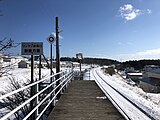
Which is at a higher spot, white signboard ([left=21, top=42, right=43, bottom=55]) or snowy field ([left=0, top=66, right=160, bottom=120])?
white signboard ([left=21, top=42, right=43, bottom=55])

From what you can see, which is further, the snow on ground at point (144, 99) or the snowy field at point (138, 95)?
the snowy field at point (138, 95)

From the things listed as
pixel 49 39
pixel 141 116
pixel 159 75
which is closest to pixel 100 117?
pixel 141 116

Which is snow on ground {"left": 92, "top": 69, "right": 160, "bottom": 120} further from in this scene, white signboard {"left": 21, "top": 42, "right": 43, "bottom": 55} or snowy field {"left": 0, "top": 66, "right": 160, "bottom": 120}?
white signboard {"left": 21, "top": 42, "right": 43, "bottom": 55}

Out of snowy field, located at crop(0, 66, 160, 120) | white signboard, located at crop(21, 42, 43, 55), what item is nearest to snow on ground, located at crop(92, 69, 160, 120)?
snowy field, located at crop(0, 66, 160, 120)

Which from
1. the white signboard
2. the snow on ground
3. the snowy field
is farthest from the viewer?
the snowy field

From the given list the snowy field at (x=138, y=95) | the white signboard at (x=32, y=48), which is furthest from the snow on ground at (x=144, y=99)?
the white signboard at (x=32, y=48)

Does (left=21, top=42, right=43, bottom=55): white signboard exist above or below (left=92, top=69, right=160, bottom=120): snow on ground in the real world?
above

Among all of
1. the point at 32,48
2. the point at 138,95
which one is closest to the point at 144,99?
Answer: the point at 138,95

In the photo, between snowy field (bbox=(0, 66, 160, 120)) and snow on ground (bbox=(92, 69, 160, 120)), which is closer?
→ snow on ground (bbox=(92, 69, 160, 120))

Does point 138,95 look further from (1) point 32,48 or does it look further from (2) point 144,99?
(1) point 32,48

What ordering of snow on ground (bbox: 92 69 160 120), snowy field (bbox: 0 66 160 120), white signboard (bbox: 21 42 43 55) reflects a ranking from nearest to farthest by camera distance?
1. white signboard (bbox: 21 42 43 55)
2. snow on ground (bbox: 92 69 160 120)
3. snowy field (bbox: 0 66 160 120)

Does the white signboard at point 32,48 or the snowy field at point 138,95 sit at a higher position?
the white signboard at point 32,48

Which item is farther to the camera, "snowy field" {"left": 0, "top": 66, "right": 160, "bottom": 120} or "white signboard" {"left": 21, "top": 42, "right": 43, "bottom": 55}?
"snowy field" {"left": 0, "top": 66, "right": 160, "bottom": 120}

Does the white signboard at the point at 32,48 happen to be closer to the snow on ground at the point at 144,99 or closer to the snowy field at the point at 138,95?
the snowy field at the point at 138,95
